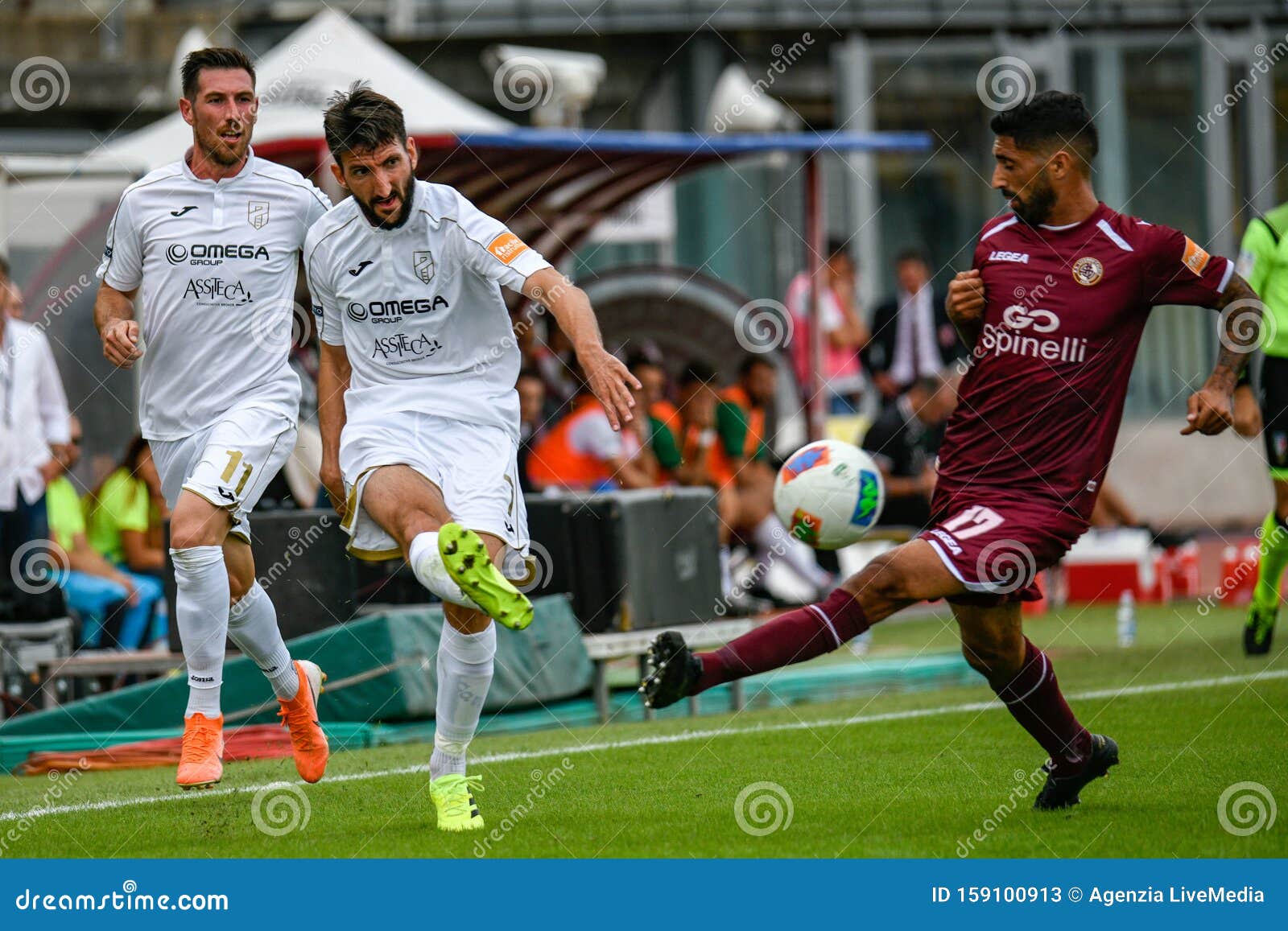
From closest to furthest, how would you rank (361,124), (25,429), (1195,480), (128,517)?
(361,124), (25,429), (128,517), (1195,480)

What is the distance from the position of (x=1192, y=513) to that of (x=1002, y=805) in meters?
14.6

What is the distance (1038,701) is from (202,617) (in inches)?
122

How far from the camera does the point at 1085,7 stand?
22.4 metres

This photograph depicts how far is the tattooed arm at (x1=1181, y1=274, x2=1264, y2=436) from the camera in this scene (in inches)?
257

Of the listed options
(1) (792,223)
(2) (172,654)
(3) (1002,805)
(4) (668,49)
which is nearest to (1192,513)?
(1) (792,223)

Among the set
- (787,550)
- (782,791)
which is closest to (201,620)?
(782,791)

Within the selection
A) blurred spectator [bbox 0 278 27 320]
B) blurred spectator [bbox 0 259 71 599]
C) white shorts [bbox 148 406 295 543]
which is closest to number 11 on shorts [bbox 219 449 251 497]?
white shorts [bbox 148 406 295 543]

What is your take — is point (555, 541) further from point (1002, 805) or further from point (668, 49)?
point (668, 49)

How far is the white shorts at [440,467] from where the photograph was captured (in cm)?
661

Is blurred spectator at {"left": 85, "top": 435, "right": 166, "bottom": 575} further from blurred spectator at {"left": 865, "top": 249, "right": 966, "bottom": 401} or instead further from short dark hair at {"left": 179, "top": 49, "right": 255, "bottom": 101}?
blurred spectator at {"left": 865, "top": 249, "right": 966, "bottom": 401}

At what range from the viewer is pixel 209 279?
7.66 metres

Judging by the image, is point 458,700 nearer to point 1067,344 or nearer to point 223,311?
point 223,311

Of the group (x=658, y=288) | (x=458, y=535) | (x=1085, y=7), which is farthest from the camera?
(x=1085, y=7)

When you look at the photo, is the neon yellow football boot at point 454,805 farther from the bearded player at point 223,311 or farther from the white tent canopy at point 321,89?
the white tent canopy at point 321,89
